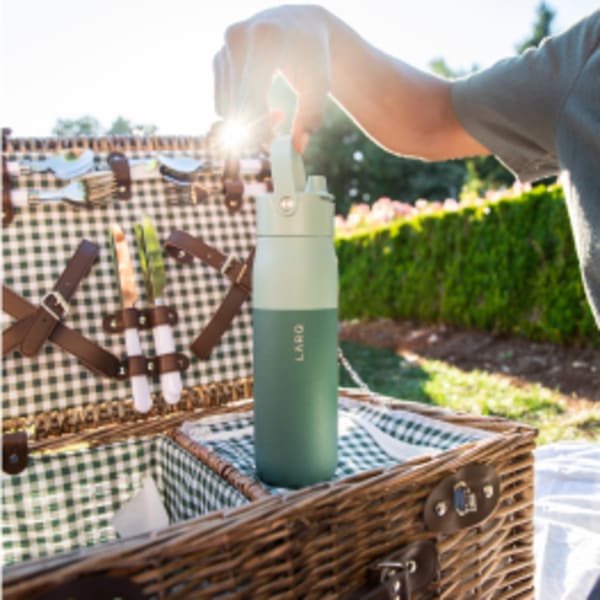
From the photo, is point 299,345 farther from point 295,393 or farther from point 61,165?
point 61,165

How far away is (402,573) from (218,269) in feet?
Result: 2.18

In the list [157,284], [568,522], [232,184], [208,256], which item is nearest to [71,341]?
[157,284]

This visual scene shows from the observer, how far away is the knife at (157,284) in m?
1.07

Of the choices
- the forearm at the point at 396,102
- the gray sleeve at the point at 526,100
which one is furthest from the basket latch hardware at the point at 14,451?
the gray sleeve at the point at 526,100

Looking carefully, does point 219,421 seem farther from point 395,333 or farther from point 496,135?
point 395,333

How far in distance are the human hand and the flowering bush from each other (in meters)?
3.26

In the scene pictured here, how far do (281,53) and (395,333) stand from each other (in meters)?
4.66

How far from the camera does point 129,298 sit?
1.07 m

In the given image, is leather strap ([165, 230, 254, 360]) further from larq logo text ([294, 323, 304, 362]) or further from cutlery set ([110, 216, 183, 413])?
larq logo text ([294, 323, 304, 362])

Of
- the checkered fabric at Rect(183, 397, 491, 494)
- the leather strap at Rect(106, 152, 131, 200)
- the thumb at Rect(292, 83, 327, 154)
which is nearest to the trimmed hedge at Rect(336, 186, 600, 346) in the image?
the checkered fabric at Rect(183, 397, 491, 494)

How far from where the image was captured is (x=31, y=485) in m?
0.99

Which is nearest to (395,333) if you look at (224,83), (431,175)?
(224,83)

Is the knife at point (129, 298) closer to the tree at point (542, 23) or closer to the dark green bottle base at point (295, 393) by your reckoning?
the dark green bottle base at point (295, 393)

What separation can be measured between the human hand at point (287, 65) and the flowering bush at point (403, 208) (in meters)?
3.26
